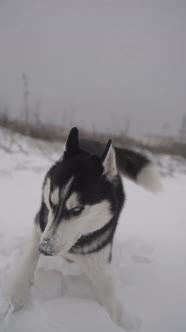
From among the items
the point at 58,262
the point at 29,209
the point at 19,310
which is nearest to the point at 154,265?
the point at 58,262

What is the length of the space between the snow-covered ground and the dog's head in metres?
0.34

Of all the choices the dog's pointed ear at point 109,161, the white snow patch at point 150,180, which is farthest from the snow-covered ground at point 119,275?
the dog's pointed ear at point 109,161

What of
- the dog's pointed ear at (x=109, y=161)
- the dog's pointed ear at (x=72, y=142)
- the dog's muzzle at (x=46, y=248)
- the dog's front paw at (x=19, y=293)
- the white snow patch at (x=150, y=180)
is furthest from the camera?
the white snow patch at (x=150, y=180)

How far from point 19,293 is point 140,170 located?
1.24 m

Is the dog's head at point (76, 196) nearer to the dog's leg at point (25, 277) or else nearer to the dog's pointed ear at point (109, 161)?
the dog's pointed ear at point (109, 161)

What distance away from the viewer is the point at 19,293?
4.81 ft

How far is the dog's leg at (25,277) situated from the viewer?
1.45 m

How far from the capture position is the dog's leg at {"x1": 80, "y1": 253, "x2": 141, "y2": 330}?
4.91 ft

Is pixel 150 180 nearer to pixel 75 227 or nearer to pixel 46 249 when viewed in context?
pixel 75 227

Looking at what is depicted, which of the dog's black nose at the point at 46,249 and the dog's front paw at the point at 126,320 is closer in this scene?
the dog's black nose at the point at 46,249

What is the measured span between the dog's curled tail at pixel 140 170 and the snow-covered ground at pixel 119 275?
0.51m

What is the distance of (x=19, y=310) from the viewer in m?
1.42

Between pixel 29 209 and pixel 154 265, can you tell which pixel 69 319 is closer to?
Result: pixel 154 265

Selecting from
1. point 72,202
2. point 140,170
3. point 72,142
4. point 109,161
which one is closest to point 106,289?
point 72,202
